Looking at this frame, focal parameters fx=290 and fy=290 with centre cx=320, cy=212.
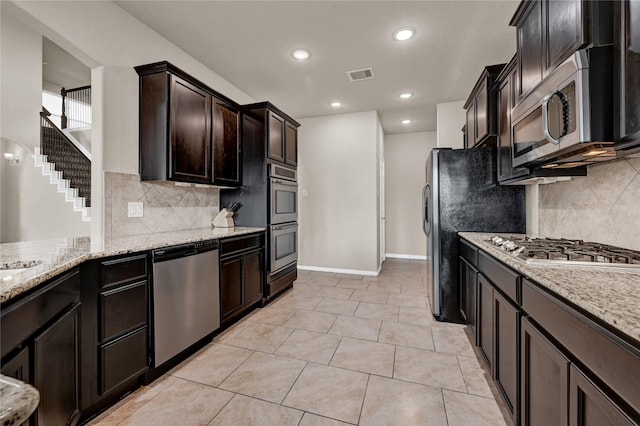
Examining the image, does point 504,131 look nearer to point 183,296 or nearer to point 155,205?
point 183,296

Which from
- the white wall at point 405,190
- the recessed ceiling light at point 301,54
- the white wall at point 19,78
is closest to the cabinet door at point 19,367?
the recessed ceiling light at point 301,54

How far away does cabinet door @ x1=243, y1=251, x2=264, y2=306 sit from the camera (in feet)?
9.82

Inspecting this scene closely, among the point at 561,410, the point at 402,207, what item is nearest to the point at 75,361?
the point at 561,410

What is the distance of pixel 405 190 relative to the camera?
6.37m

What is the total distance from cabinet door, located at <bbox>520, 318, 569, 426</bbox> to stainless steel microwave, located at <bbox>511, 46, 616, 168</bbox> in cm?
81

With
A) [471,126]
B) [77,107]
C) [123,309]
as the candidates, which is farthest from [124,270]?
[77,107]

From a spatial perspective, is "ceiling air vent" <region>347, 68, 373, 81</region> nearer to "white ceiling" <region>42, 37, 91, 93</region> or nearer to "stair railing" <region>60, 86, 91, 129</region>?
"white ceiling" <region>42, 37, 91, 93</region>

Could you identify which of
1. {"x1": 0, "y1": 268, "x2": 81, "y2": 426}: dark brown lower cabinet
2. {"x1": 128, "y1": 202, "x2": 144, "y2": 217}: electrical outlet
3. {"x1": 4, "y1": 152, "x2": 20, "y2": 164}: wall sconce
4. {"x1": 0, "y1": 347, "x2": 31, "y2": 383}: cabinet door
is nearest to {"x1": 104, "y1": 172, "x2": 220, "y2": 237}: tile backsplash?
{"x1": 128, "y1": 202, "x2": 144, "y2": 217}: electrical outlet

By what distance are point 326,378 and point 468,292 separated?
140 centimetres

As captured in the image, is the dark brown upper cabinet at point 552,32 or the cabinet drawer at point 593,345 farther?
the dark brown upper cabinet at point 552,32

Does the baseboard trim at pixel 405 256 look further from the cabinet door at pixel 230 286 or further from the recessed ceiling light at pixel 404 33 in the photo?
the recessed ceiling light at pixel 404 33

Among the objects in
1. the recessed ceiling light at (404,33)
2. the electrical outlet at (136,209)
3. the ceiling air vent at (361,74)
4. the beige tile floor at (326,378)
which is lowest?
the beige tile floor at (326,378)

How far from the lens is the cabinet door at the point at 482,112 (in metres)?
2.62

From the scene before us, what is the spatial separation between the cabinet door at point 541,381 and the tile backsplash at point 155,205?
107 inches
